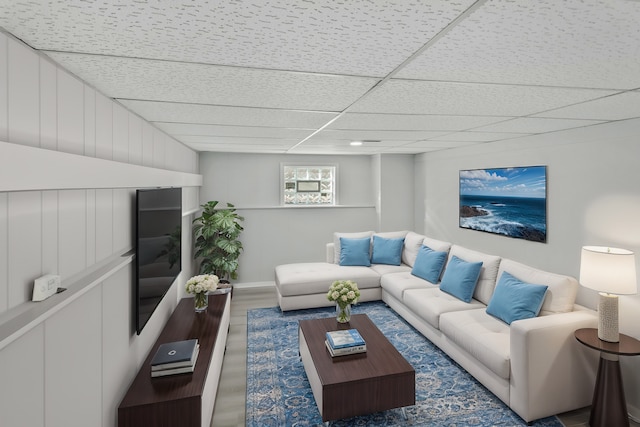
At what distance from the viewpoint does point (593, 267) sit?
2.21m

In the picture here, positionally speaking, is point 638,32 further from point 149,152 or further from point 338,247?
point 338,247

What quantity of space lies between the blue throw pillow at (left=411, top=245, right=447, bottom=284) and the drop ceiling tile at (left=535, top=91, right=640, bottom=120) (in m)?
2.14

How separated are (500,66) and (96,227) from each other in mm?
1974

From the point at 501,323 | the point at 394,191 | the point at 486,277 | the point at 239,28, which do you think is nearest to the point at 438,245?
the point at 486,277

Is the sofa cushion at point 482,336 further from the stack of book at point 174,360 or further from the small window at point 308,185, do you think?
the small window at point 308,185

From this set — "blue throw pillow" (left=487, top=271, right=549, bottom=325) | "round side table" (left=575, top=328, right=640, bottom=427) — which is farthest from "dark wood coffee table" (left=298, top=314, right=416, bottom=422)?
"round side table" (left=575, top=328, right=640, bottom=427)

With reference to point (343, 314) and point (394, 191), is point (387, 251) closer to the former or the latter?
point (394, 191)

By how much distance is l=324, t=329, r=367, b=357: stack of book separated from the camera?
2.50 m

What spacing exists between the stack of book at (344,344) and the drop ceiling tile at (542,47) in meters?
2.00

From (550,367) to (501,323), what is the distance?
0.58m

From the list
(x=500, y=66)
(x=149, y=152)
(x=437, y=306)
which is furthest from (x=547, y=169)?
(x=149, y=152)

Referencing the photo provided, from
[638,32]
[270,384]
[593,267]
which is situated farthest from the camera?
[270,384]

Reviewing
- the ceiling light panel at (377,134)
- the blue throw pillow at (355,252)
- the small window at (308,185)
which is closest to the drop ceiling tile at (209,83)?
the ceiling light panel at (377,134)

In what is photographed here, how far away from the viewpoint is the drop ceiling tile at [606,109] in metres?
1.77
